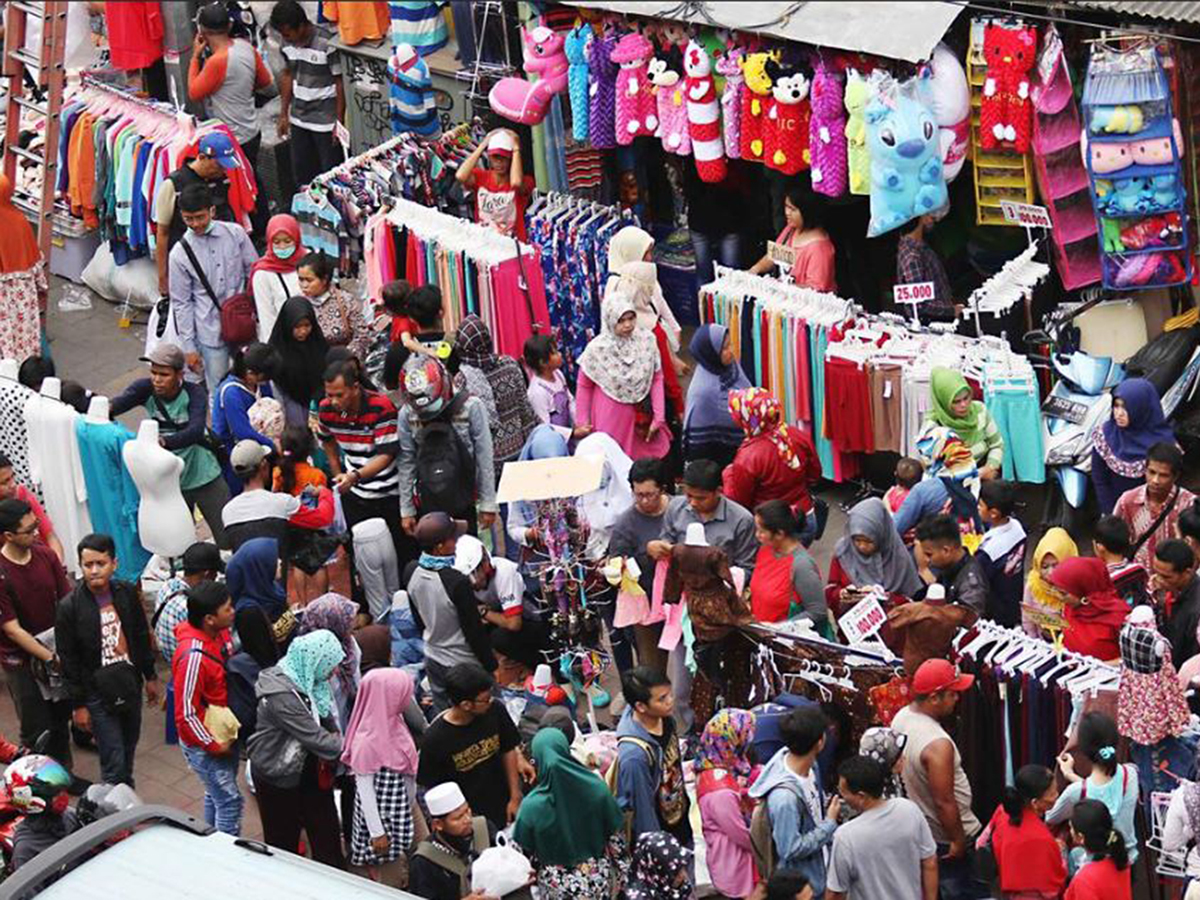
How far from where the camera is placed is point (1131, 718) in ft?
29.7

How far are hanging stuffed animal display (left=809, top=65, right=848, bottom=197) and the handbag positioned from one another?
341 centimetres

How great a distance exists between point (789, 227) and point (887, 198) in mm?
722

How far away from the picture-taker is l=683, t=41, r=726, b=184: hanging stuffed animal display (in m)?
13.8

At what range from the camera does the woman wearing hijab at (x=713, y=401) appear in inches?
473

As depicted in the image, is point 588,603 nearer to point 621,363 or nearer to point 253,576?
point 253,576

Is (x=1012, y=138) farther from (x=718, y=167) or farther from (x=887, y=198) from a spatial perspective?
(x=718, y=167)

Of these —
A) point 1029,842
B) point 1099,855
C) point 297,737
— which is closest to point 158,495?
point 297,737

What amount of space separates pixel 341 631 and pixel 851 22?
16.8 ft

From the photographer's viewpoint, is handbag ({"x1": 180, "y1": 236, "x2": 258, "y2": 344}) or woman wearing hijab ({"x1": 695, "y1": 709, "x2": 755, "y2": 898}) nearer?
woman wearing hijab ({"x1": 695, "y1": 709, "x2": 755, "y2": 898})

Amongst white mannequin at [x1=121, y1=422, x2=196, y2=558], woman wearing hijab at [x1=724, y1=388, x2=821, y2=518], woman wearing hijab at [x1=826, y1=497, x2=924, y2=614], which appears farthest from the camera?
white mannequin at [x1=121, y1=422, x2=196, y2=558]

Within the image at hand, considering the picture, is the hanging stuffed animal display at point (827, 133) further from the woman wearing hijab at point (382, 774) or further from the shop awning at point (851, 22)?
the woman wearing hijab at point (382, 774)

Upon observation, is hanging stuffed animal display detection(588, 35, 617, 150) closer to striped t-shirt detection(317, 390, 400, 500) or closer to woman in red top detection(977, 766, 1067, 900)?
striped t-shirt detection(317, 390, 400, 500)

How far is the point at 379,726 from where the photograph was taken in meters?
9.58

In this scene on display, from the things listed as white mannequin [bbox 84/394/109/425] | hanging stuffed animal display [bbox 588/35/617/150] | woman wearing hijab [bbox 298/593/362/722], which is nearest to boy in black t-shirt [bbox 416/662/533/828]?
woman wearing hijab [bbox 298/593/362/722]
